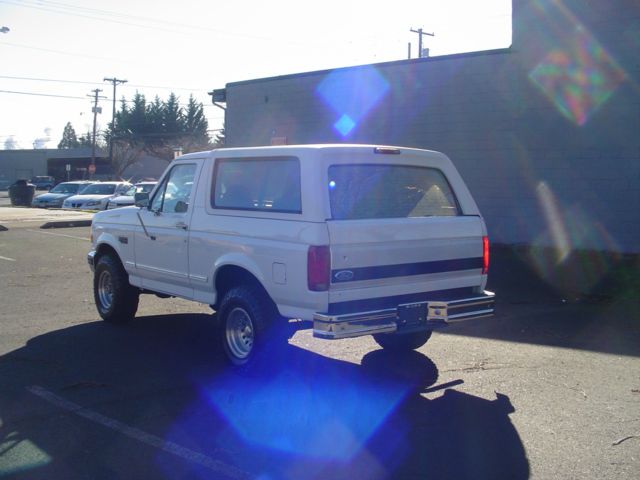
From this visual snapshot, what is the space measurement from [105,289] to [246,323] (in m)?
3.24

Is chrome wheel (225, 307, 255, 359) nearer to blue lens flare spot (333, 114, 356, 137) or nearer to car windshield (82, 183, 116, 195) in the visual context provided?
blue lens flare spot (333, 114, 356, 137)

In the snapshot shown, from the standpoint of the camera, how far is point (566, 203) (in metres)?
14.9

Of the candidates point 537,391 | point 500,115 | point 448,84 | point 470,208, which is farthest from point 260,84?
point 537,391

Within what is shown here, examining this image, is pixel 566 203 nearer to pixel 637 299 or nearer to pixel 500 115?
pixel 500 115

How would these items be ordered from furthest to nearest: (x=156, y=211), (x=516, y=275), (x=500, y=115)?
(x=500, y=115)
(x=516, y=275)
(x=156, y=211)

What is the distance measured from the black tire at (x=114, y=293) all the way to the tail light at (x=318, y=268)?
3877 mm

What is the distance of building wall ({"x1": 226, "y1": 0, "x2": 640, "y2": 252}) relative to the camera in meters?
14.2

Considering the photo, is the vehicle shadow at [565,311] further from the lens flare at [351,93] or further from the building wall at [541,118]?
the lens flare at [351,93]

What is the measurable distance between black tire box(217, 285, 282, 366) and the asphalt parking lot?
20 cm

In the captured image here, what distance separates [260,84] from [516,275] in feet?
38.3

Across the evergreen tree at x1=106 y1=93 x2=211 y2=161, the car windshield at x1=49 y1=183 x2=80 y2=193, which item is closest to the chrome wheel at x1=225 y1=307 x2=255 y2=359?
the car windshield at x1=49 y1=183 x2=80 y2=193

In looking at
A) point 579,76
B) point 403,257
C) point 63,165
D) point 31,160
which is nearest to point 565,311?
point 403,257

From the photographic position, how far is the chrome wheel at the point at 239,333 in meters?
6.55

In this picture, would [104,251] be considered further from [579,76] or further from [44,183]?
[44,183]
